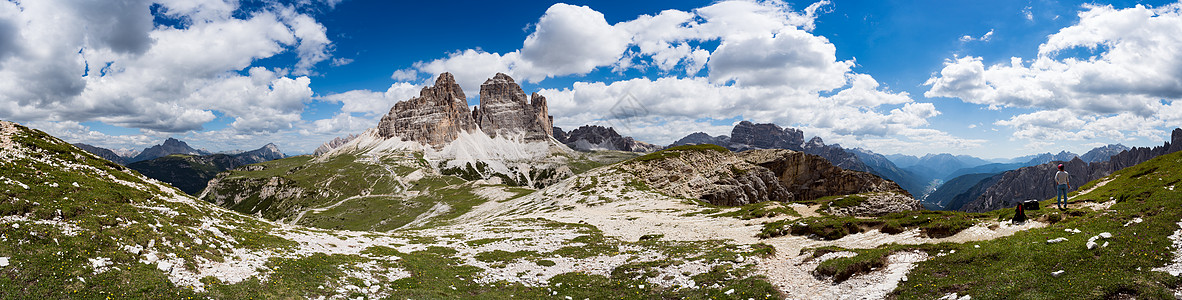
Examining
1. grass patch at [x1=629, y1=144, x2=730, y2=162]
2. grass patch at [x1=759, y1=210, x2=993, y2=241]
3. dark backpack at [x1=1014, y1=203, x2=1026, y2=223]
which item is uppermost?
grass patch at [x1=629, y1=144, x2=730, y2=162]

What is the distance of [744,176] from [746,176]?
1.07m

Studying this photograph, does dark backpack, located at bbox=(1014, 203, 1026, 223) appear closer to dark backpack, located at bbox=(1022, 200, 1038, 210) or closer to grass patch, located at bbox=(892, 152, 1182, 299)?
grass patch, located at bbox=(892, 152, 1182, 299)

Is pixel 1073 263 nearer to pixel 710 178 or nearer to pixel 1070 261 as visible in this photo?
pixel 1070 261

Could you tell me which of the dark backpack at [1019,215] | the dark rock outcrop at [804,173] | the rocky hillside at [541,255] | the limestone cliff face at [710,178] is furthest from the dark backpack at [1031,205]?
the dark rock outcrop at [804,173]

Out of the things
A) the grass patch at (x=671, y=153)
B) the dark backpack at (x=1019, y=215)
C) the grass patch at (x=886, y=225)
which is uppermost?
the grass patch at (x=671, y=153)

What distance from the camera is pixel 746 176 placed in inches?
4815

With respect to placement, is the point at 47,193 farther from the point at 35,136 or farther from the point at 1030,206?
the point at 1030,206

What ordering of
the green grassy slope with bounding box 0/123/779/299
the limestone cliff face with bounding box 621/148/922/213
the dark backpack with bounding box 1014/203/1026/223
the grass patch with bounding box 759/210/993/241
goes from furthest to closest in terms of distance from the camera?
the limestone cliff face with bounding box 621/148/922/213
the grass patch with bounding box 759/210/993/241
the dark backpack with bounding box 1014/203/1026/223
the green grassy slope with bounding box 0/123/779/299

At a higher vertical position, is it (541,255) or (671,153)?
(671,153)

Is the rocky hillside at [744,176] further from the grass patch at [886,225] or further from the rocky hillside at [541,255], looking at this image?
the rocky hillside at [541,255]

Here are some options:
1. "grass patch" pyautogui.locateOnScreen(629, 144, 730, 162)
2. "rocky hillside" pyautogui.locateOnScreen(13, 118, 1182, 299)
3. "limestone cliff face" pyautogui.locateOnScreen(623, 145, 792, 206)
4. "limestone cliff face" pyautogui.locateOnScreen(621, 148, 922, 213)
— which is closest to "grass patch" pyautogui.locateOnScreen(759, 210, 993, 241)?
"rocky hillside" pyautogui.locateOnScreen(13, 118, 1182, 299)

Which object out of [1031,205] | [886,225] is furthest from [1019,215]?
[886,225]

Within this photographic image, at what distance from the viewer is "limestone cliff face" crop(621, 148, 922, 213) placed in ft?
370

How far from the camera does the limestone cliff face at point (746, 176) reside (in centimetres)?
11275
